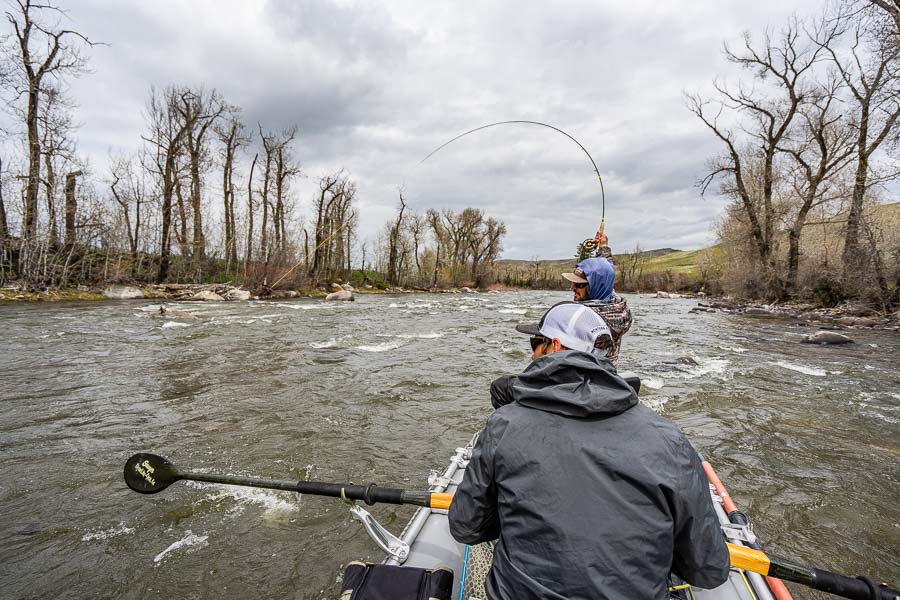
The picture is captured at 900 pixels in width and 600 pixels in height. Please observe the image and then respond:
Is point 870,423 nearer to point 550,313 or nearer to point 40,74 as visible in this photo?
point 550,313

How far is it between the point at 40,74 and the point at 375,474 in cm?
2355

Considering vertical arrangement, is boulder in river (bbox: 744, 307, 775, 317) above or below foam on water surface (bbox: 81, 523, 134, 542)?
above

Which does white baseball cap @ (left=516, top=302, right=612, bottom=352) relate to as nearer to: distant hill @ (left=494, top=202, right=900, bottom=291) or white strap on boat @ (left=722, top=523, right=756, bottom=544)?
white strap on boat @ (left=722, top=523, right=756, bottom=544)

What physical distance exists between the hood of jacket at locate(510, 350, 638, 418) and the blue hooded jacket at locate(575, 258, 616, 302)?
7.27ft

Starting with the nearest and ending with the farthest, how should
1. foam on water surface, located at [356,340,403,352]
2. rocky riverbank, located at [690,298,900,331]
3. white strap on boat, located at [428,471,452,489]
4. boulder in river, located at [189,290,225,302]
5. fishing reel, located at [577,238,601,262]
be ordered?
white strap on boat, located at [428,471,452,489]
fishing reel, located at [577,238,601,262]
foam on water surface, located at [356,340,403,352]
rocky riverbank, located at [690,298,900,331]
boulder in river, located at [189,290,225,302]

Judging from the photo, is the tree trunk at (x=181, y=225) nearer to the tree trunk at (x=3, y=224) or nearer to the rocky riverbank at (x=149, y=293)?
the rocky riverbank at (x=149, y=293)

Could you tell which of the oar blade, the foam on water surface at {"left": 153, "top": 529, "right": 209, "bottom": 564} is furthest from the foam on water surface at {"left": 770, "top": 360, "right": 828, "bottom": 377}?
the oar blade

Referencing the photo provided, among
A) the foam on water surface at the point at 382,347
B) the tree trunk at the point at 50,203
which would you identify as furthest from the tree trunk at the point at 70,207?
the foam on water surface at the point at 382,347

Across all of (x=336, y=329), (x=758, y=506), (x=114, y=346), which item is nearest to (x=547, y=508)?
(x=758, y=506)

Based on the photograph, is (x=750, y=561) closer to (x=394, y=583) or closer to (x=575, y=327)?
(x=575, y=327)

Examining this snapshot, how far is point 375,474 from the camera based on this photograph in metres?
3.95

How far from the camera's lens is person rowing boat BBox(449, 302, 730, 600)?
1.21 m

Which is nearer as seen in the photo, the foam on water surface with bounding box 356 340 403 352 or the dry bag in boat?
the dry bag in boat

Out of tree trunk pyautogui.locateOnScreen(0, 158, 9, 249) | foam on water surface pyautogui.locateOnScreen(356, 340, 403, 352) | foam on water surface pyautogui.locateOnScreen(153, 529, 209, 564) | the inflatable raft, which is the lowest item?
foam on water surface pyautogui.locateOnScreen(153, 529, 209, 564)
